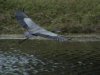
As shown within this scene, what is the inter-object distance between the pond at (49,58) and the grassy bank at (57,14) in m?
3.08

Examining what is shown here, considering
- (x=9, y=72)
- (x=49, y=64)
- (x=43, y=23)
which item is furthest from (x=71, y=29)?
(x=9, y=72)

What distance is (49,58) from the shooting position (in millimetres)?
19078

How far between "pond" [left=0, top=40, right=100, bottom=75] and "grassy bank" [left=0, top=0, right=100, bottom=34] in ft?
10.1

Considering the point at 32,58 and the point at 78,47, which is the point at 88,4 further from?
the point at 32,58

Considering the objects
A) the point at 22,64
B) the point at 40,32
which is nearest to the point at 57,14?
the point at 22,64

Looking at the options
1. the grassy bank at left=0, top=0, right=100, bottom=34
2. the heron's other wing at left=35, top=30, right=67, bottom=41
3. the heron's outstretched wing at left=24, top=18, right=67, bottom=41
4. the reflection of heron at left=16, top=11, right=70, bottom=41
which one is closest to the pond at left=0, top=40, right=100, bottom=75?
the grassy bank at left=0, top=0, right=100, bottom=34

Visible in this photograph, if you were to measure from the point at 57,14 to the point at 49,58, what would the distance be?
1102 centimetres

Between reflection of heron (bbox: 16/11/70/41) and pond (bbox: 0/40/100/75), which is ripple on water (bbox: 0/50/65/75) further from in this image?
reflection of heron (bbox: 16/11/70/41)

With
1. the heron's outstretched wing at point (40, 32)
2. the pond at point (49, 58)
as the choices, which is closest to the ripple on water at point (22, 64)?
the pond at point (49, 58)

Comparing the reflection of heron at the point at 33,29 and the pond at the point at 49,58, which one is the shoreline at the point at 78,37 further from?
the reflection of heron at the point at 33,29

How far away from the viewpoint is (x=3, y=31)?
91.6 ft

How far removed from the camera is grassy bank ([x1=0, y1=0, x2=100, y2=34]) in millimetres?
27359

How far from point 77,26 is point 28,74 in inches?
484

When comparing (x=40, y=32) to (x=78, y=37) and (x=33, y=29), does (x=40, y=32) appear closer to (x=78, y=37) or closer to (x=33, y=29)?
(x=33, y=29)
